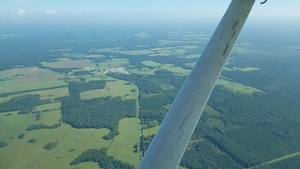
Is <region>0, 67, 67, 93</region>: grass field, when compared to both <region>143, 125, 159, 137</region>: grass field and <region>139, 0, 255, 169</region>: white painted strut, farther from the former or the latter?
<region>139, 0, 255, 169</region>: white painted strut

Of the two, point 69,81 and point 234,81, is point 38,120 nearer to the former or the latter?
point 69,81

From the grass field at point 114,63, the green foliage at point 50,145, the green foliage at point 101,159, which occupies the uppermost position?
the green foliage at point 101,159

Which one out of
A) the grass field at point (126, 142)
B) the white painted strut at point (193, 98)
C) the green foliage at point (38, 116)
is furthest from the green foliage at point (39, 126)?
the white painted strut at point (193, 98)

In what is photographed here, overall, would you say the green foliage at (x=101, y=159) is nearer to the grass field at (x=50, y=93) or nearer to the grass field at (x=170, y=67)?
the grass field at (x=50, y=93)

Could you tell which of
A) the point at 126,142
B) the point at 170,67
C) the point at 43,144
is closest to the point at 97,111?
the point at 43,144

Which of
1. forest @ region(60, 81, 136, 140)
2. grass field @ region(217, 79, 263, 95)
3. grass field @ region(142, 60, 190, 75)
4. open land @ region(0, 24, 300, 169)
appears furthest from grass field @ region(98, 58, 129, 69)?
grass field @ region(217, 79, 263, 95)

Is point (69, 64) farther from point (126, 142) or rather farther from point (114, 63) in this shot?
point (126, 142)
